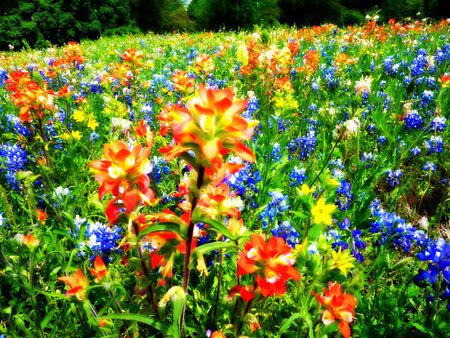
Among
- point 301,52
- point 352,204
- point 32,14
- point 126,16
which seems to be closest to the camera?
point 352,204

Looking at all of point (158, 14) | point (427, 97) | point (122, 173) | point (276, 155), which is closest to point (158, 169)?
point (276, 155)

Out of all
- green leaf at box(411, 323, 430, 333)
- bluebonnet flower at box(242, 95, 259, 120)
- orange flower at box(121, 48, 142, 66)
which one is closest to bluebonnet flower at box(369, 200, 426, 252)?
green leaf at box(411, 323, 430, 333)

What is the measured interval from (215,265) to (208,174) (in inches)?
37.8

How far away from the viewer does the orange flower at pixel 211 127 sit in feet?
2.37

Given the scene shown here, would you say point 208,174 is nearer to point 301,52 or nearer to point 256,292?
point 256,292

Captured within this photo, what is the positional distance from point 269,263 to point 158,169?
4.94ft

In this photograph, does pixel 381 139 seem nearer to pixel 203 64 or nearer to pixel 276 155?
pixel 276 155

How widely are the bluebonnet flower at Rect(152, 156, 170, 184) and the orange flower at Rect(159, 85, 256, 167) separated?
1.56 m

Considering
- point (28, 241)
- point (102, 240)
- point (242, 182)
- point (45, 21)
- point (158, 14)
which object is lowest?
point (102, 240)

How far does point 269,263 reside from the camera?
100 centimetres

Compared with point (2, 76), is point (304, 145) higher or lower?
lower

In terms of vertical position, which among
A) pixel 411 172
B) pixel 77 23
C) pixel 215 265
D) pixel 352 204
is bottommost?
pixel 215 265

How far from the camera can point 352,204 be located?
7.38 feet

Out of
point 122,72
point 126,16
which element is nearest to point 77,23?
point 126,16
